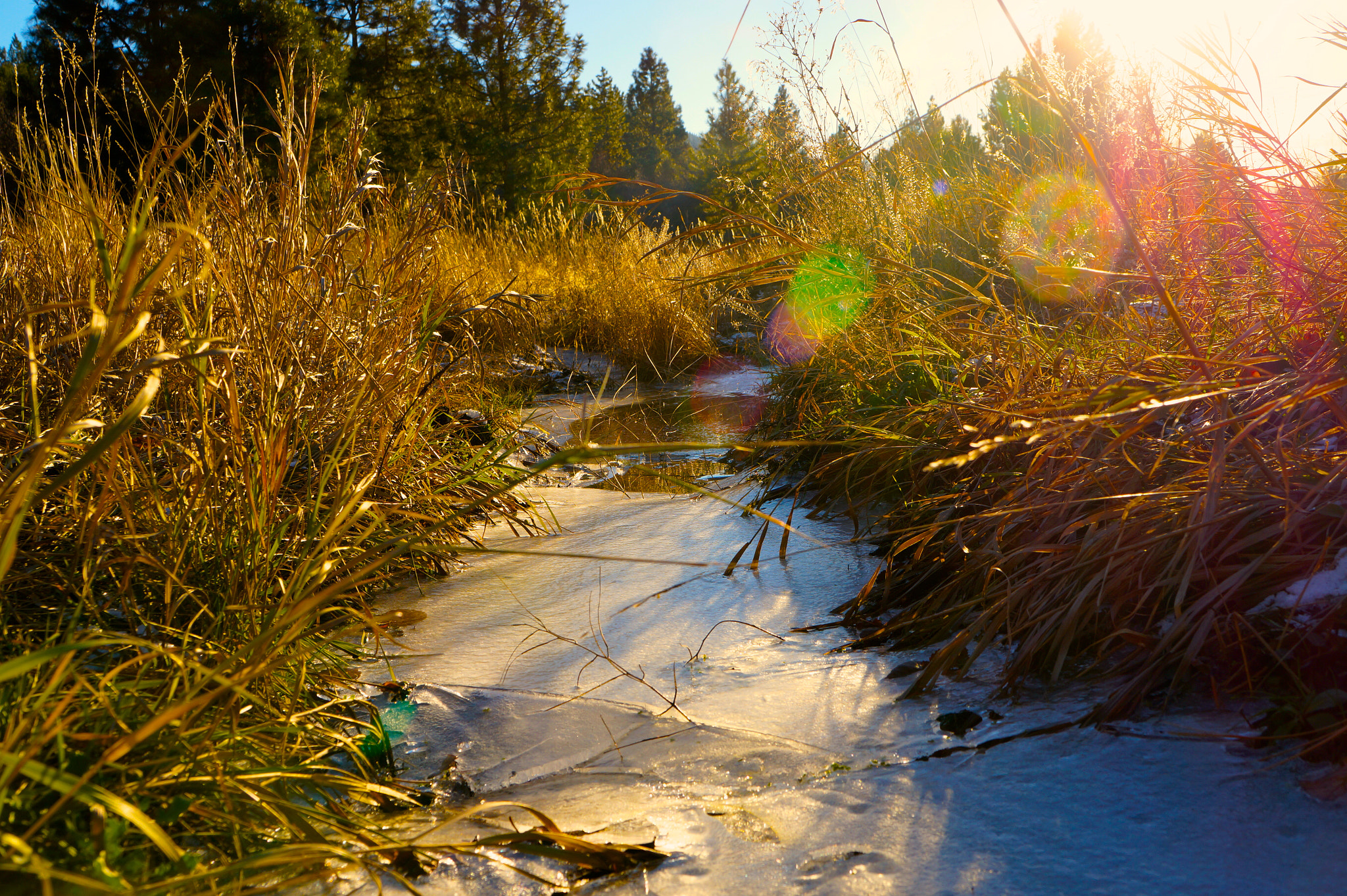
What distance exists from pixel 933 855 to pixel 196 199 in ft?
7.09

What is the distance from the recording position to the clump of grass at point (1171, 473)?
3.44 feet

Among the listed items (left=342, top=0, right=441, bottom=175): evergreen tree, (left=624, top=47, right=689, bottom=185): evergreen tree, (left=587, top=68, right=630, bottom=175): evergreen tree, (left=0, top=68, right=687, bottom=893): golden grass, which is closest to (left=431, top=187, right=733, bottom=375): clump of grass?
(left=0, top=68, right=687, bottom=893): golden grass

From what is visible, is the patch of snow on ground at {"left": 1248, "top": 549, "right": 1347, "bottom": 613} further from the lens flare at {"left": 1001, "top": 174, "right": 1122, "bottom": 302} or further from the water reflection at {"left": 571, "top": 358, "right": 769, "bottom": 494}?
the water reflection at {"left": 571, "top": 358, "right": 769, "bottom": 494}

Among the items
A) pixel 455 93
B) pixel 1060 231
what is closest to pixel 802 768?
pixel 1060 231

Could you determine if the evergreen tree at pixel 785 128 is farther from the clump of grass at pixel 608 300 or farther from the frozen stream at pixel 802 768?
the frozen stream at pixel 802 768

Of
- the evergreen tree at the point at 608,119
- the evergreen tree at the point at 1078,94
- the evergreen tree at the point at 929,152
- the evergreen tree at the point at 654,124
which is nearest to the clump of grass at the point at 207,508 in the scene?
the evergreen tree at the point at 1078,94

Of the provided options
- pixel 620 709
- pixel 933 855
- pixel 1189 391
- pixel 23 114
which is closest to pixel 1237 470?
pixel 1189 391

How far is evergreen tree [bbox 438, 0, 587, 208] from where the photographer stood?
2239 centimetres

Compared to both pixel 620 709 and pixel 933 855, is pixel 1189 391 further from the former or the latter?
pixel 620 709

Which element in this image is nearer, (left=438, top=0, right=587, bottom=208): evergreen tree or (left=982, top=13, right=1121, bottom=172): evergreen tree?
(left=982, top=13, right=1121, bottom=172): evergreen tree

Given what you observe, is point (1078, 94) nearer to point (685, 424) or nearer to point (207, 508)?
point (685, 424)

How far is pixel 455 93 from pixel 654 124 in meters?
34.6

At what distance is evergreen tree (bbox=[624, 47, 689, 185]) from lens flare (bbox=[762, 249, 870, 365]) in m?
47.0

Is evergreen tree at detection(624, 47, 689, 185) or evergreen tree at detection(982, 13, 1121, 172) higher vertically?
evergreen tree at detection(624, 47, 689, 185)
